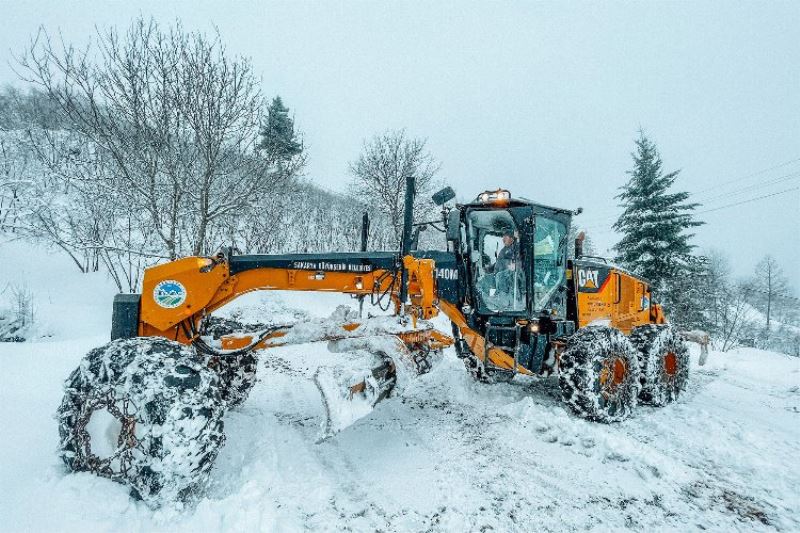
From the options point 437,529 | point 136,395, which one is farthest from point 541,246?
point 136,395

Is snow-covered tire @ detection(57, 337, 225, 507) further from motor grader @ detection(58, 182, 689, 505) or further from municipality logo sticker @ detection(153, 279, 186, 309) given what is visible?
municipality logo sticker @ detection(153, 279, 186, 309)

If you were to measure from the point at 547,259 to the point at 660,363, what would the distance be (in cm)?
247

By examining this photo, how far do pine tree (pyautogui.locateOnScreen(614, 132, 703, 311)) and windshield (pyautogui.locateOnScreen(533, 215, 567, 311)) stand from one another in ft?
51.5

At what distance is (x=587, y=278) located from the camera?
629cm

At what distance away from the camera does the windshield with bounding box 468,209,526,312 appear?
539 cm

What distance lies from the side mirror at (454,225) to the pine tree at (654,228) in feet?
55.5

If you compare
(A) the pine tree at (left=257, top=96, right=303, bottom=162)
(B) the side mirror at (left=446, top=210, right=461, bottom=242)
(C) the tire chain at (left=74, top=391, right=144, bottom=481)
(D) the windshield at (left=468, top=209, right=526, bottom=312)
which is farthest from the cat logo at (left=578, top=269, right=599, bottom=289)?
(A) the pine tree at (left=257, top=96, right=303, bottom=162)

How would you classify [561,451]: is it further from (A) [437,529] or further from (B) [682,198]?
(B) [682,198]

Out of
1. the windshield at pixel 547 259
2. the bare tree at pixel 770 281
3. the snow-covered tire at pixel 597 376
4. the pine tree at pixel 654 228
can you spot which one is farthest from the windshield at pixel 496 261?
the bare tree at pixel 770 281

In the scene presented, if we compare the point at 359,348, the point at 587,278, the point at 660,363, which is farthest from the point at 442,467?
the point at 660,363

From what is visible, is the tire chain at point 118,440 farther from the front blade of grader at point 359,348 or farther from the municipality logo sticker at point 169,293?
the front blade of grader at point 359,348

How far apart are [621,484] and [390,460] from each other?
195cm

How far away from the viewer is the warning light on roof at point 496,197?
5.34 m

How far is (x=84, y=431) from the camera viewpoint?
3111 mm
